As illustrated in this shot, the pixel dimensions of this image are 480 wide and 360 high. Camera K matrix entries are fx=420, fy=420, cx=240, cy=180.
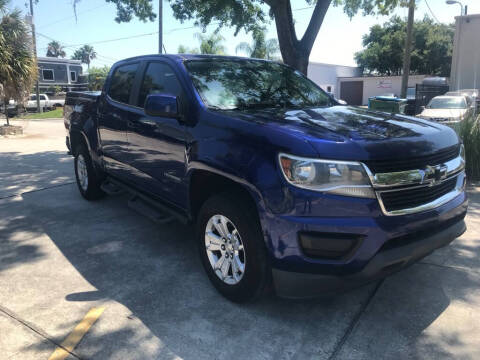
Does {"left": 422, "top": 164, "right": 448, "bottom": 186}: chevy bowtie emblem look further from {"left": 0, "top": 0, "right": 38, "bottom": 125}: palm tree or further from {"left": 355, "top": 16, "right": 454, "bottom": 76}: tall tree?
{"left": 355, "top": 16, "right": 454, "bottom": 76}: tall tree

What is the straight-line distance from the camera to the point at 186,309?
3.15 meters

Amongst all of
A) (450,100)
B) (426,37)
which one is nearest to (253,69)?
(450,100)

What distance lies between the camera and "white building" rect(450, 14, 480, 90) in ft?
81.1

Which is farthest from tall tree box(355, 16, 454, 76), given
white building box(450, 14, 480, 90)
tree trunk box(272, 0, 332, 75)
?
tree trunk box(272, 0, 332, 75)

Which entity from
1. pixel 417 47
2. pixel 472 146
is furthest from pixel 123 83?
pixel 417 47

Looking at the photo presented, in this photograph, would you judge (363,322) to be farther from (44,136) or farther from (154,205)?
(44,136)

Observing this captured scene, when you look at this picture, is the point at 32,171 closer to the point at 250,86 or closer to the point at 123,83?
the point at 123,83

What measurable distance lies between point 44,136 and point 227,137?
1286 centimetres

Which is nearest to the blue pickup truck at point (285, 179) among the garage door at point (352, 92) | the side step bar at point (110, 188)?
the side step bar at point (110, 188)

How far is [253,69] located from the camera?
4.21m

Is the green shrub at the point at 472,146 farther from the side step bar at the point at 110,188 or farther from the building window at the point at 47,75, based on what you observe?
the building window at the point at 47,75

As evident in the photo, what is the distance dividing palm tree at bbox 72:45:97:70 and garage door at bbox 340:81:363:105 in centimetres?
7082

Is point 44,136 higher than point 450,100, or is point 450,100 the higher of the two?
point 450,100

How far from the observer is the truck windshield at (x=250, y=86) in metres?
3.61
